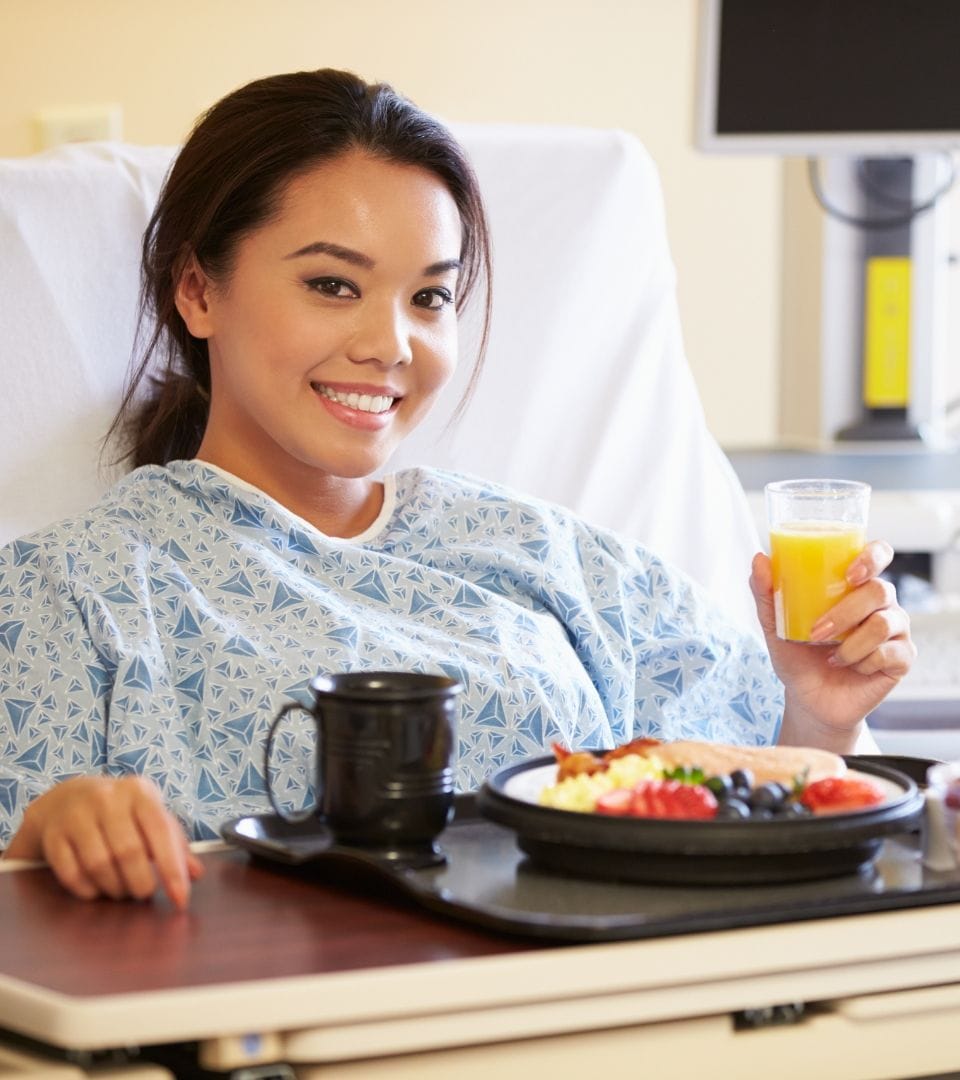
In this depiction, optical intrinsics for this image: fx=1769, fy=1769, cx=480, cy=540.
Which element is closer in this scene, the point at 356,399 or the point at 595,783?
the point at 595,783

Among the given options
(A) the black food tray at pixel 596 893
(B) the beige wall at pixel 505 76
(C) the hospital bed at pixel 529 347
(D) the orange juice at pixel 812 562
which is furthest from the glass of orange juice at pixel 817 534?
(B) the beige wall at pixel 505 76

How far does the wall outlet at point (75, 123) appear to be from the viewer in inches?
114

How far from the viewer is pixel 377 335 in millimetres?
1503

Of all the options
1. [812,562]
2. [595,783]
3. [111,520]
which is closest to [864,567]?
[812,562]

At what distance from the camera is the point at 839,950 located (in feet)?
2.86

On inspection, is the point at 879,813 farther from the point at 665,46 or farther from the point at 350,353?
the point at 665,46

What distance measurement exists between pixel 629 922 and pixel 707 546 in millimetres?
1190

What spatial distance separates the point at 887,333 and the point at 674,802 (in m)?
1.82

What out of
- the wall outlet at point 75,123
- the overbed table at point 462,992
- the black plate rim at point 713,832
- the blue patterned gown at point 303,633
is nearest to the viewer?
the overbed table at point 462,992

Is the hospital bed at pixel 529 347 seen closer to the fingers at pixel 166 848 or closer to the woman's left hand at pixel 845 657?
the woman's left hand at pixel 845 657

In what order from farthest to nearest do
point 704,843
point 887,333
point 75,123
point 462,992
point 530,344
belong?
point 75,123
point 887,333
point 530,344
point 704,843
point 462,992

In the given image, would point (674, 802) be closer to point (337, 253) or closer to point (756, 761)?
point (756, 761)

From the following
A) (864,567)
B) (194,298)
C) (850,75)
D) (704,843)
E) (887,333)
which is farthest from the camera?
(887,333)

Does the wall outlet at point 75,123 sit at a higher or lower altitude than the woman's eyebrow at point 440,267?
higher
